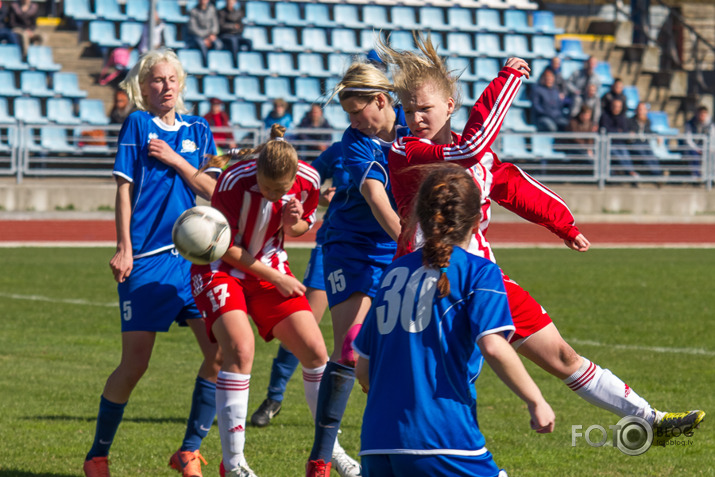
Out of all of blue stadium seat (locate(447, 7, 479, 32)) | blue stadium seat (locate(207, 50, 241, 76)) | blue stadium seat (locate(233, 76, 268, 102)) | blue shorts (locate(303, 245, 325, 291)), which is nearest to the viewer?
blue shorts (locate(303, 245, 325, 291))

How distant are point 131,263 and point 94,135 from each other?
56.4 feet

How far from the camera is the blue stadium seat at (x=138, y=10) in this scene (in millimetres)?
24672

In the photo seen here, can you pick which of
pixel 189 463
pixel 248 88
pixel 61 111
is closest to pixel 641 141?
pixel 248 88

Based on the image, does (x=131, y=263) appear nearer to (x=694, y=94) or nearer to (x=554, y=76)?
(x=554, y=76)

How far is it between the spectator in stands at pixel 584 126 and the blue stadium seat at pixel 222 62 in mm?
7420

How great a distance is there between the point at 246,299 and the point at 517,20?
2384 cm

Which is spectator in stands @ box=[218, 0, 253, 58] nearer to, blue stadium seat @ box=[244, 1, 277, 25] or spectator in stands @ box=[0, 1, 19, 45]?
blue stadium seat @ box=[244, 1, 277, 25]

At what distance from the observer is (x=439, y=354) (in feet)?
10.6

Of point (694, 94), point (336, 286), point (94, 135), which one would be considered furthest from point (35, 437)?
point (694, 94)

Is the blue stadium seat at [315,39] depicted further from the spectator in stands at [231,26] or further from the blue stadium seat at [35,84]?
the blue stadium seat at [35,84]

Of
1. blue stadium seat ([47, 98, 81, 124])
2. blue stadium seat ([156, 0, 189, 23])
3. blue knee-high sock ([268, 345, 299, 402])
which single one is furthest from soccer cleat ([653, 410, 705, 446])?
blue stadium seat ([156, 0, 189, 23])

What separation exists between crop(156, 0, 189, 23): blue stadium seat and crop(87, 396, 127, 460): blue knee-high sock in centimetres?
2046

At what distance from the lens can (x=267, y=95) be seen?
24125 mm

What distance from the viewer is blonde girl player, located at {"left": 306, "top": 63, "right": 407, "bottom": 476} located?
15.9 feet
